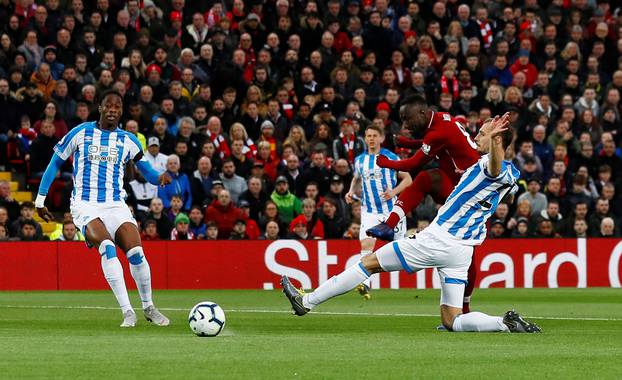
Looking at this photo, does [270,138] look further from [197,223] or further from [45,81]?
[45,81]

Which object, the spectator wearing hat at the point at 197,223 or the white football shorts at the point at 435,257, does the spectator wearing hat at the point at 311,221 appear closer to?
the spectator wearing hat at the point at 197,223

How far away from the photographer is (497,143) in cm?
1070

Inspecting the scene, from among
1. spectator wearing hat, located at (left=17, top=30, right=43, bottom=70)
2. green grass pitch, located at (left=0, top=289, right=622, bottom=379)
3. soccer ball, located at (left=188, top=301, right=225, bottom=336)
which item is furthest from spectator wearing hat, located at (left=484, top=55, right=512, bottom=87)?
soccer ball, located at (left=188, top=301, right=225, bottom=336)

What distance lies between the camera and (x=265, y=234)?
22.0 metres

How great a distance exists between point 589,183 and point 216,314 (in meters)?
14.4

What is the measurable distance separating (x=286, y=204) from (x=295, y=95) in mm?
3009

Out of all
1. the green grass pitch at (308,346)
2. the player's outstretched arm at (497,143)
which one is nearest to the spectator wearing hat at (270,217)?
the green grass pitch at (308,346)

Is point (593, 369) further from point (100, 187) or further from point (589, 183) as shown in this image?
point (589, 183)

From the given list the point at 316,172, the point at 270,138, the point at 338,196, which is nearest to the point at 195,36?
the point at 270,138

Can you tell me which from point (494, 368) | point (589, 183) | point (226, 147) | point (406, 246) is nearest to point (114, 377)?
point (494, 368)

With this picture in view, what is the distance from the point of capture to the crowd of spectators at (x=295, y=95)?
2206 centimetres

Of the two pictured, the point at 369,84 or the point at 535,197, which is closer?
the point at 535,197

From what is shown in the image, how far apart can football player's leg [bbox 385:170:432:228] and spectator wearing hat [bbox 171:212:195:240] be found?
7.39 metres

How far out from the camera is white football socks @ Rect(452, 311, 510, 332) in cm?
1114
